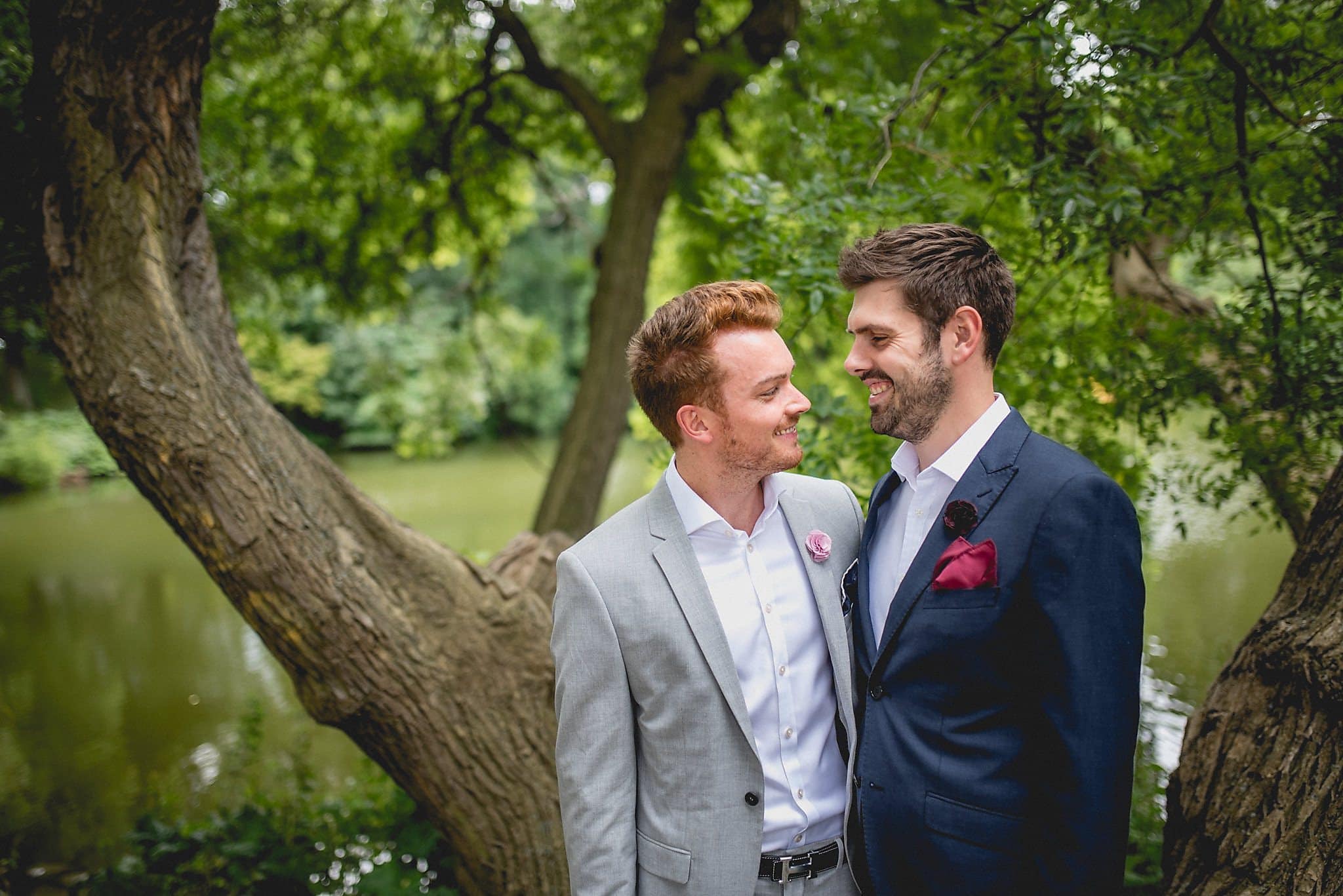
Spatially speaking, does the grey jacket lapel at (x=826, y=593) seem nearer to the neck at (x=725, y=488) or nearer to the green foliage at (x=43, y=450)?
the neck at (x=725, y=488)

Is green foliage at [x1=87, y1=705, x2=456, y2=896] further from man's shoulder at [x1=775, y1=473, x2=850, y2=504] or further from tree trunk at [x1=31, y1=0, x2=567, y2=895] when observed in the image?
man's shoulder at [x1=775, y1=473, x2=850, y2=504]

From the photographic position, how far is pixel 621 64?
8820mm

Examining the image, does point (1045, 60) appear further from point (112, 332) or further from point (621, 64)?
point (621, 64)

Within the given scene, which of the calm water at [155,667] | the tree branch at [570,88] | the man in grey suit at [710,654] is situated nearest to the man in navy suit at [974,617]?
the man in grey suit at [710,654]

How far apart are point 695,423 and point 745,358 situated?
187mm

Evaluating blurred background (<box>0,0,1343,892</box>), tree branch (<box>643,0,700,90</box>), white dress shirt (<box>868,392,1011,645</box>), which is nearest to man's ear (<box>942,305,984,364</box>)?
white dress shirt (<box>868,392,1011,645</box>)

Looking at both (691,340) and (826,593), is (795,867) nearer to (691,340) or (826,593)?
(826,593)

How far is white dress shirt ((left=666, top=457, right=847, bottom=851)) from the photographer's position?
1932 millimetres

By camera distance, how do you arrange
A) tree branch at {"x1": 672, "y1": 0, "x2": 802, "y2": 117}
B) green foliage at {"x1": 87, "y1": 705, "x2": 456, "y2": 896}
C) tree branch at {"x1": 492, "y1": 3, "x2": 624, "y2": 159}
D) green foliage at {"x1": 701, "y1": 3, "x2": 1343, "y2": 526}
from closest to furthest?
green foliage at {"x1": 701, "y1": 3, "x2": 1343, "y2": 526}, green foliage at {"x1": 87, "y1": 705, "x2": 456, "y2": 896}, tree branch at {"x1": 672, "y1": 0, "x2": 802, "y2": 117}, tree branch at {"x1": 492, "y1": 3, "x2": 624, "y2": 159}

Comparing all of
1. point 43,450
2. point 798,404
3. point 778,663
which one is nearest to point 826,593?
point 778,663

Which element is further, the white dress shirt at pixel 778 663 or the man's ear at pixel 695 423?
the man's ear at pixel 695 423

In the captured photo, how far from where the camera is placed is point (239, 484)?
3088mm

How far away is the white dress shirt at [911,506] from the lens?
1858mm

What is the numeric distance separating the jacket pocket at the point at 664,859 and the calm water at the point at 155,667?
9.24 ft
